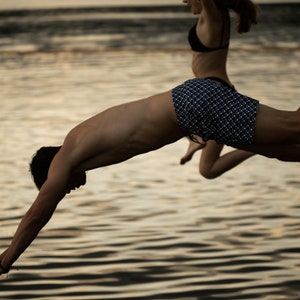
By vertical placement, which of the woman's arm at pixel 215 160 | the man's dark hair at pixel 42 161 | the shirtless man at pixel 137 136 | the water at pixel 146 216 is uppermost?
the shirtless man at pixel 137 136

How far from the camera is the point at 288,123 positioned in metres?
7.00

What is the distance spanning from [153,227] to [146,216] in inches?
18.8

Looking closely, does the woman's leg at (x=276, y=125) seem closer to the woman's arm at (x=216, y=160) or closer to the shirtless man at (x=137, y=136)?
the shirtless man at (x=137, y=136)

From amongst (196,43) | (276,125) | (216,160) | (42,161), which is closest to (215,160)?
(216,160)

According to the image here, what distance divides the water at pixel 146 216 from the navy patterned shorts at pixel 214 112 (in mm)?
1203

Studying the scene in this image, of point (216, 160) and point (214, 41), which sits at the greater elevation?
point (214, 41)

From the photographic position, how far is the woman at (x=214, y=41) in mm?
8828

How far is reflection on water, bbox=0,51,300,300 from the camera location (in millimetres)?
8109

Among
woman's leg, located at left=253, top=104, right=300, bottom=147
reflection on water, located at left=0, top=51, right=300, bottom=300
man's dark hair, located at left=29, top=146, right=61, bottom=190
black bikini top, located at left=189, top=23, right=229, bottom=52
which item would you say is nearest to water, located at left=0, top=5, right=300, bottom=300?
reflection on water, located at left=0, top=51, right=300, bottom=300

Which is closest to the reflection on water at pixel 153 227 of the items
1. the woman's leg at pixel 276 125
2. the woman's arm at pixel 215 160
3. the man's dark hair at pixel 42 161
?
the woman's arm at pixel 215 160

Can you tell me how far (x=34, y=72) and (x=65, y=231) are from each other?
14.3 metres

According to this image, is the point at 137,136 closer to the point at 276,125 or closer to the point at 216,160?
the point at 276,125

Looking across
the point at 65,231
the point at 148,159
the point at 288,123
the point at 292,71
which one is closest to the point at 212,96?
the point at 288,123

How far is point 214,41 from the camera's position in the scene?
9.35 m
